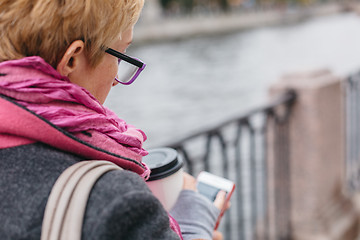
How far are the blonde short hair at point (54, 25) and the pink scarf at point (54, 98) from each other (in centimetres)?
4

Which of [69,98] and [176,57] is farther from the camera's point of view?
[176,57]

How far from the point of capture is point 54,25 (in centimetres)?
92

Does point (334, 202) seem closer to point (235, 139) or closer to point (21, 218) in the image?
point (235, 139)

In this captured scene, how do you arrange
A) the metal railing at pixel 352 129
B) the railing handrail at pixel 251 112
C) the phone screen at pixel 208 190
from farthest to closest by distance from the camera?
the metal railing at pixel 352 129, the railing handrail at pixel 251 112, the phone screen at pixel 208 190

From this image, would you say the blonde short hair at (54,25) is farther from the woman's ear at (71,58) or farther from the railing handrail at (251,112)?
the railing handrail at (251,112)

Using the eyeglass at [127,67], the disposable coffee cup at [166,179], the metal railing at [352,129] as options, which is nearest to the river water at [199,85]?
the metal railing at [352,129]

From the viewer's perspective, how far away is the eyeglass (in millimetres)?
1033

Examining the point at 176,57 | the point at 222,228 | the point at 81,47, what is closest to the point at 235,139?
the point at 81,47

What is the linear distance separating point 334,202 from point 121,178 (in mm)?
3283

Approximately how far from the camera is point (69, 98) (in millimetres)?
935

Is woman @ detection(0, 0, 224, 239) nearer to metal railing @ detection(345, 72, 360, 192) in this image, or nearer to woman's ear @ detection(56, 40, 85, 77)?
woman's ear @ detection(56, 40, 85, 77)

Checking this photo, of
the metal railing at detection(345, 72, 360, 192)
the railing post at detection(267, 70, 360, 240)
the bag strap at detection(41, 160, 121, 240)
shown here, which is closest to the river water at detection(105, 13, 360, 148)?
the railing post at detection(267, 70, 360, 240)

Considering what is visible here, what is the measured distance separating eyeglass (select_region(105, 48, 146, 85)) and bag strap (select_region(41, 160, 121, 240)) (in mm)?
276

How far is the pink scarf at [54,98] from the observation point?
0.90m
